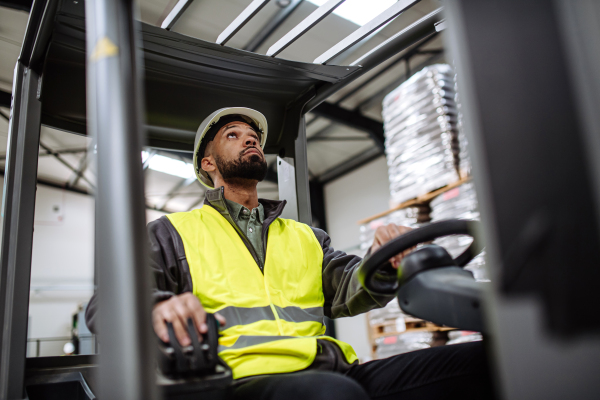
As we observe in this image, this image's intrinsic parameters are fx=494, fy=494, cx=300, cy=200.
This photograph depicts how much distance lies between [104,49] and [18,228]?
4.03 feet

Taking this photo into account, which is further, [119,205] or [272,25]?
[272,25]

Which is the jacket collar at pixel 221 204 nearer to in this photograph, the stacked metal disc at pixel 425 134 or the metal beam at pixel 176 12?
the metal beam at pixel 176 12

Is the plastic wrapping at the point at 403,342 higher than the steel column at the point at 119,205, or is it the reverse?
the steel column at the point at 119,205

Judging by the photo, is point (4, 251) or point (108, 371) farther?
point (4, 251)

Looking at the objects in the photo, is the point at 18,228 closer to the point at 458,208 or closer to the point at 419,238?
the point at 419,238

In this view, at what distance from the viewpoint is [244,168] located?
2170mm

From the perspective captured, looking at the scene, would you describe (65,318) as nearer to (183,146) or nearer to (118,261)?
(183,146)

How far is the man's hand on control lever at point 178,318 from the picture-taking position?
38.2 inches

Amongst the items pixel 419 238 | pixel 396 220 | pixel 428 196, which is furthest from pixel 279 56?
pixel 419 238

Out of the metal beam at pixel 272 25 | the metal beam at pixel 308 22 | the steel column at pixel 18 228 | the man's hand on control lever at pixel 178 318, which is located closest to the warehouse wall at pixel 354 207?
the metal beam at pixel 272 25

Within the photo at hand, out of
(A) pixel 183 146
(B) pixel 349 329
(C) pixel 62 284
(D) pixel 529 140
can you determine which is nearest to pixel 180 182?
(C) pixel 62 284

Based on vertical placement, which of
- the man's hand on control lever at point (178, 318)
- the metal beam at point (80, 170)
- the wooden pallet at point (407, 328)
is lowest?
the wooden pallet at point (407, 328)

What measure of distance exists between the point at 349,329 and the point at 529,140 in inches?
384

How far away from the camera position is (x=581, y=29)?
0.53 metres
